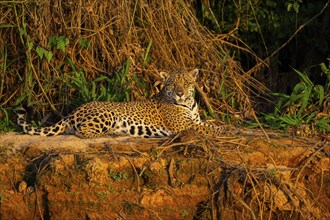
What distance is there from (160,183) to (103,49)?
3035 millimetres

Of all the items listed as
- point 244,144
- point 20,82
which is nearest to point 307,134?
point 244,144

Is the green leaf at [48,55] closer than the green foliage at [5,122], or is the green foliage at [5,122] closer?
the green foliage at [5,122]

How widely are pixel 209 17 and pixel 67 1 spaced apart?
2811 millimetres

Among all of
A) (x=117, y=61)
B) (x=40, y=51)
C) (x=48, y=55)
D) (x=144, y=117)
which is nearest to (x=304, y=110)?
(x=144, y=117)

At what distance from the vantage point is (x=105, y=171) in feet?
26.8

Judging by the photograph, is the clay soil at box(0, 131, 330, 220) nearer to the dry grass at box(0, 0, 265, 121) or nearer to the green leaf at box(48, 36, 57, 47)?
the dry grass at box(0, 0, 265, 121)

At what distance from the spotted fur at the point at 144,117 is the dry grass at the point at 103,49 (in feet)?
2.59

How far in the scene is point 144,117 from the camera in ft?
31.7

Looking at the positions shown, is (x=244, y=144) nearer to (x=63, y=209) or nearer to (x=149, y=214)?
(x=149, y=214)

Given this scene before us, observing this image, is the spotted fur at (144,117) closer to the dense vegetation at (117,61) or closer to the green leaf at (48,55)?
the dense vegetation at (117,61)

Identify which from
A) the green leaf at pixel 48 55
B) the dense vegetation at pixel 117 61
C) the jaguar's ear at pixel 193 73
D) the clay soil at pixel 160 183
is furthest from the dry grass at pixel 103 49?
the clay soil at pixel 160 183

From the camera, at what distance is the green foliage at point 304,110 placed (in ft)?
32.1

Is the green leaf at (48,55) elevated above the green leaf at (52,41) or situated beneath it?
situated beneath

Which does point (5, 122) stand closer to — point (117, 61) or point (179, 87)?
point (117, 61)
